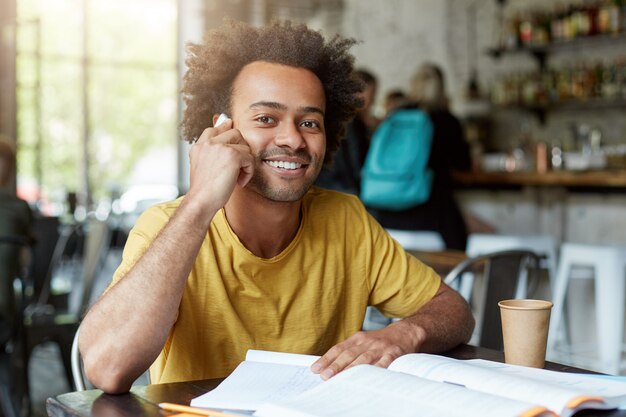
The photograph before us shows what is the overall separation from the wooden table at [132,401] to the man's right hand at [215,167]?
1.00 ft

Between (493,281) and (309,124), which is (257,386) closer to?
(309,124)

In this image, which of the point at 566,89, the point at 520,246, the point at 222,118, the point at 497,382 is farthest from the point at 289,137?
the point at 566,89

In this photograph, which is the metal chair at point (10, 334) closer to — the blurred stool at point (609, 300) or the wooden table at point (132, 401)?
the wooden table at point (132, 401)

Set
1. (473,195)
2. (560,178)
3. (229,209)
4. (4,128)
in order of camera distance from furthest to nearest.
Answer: (4,128)
(473,195)
(560,178)
(229,209)

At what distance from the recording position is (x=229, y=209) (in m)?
1.56

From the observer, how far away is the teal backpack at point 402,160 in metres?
3.93

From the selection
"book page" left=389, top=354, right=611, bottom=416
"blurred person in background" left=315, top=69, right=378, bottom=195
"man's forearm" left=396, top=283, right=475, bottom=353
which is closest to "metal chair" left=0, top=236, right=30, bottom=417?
"blurred person in background" left=315, top=69, right=378, bottom=195

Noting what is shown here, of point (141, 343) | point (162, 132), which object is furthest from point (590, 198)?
point (162, 132)

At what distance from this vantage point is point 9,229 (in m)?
3.40

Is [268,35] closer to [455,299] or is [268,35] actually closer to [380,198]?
[455,299]

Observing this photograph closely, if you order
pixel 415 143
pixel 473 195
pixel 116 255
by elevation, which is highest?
pixel 415 143

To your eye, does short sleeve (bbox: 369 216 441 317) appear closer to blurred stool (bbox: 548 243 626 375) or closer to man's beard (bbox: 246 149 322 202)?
man's beard (bbox: 246 149 322 202)

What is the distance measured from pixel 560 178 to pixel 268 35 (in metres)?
3.19

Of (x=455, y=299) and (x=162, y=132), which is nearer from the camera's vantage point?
(x=455, y=299)
